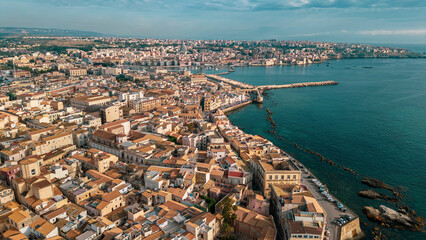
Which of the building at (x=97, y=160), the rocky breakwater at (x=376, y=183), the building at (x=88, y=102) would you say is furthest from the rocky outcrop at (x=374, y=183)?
the building at (x=88, y=102)

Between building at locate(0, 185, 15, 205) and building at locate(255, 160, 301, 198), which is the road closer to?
building at locate(255, 160, 301, 198)

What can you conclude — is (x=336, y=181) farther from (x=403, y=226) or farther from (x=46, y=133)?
(x=46, y=133)

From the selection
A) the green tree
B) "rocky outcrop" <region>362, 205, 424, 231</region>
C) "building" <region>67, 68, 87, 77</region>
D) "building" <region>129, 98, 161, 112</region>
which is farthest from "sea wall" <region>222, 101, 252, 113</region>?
"building" <region>67, 68, 87, 77</region>

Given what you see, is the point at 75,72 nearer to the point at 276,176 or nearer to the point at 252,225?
the point at 276,176

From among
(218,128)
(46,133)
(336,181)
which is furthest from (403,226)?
(46,133)

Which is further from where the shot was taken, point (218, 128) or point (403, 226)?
point (218, 128)

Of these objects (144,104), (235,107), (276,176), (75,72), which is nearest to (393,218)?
(276,176)

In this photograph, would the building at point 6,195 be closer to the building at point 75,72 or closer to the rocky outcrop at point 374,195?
the rocky outcrop at point 374,195
